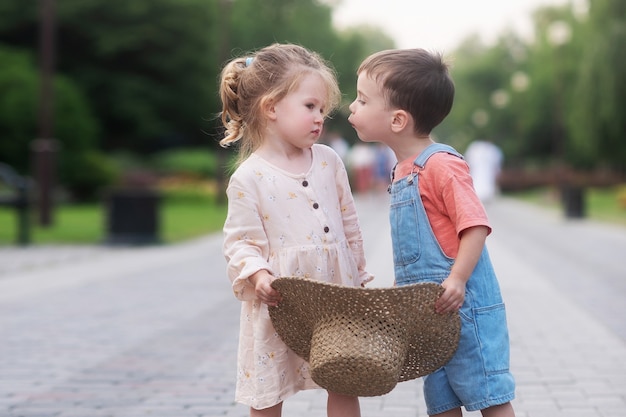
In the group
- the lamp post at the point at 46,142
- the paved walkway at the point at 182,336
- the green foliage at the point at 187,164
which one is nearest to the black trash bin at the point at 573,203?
the paved walkway at the point at 182,336

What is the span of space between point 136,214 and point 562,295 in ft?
24.6

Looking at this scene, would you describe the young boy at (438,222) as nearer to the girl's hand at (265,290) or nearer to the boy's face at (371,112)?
the boy's face at (371,112)

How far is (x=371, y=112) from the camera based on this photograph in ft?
10.2

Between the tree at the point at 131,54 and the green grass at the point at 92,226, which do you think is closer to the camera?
the green grass at the point at 92,226

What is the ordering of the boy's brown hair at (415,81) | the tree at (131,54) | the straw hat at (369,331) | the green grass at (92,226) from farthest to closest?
1. the tree at (131,54)
2. the green grass at (92,226)
3. the boy's brown hair at (415,81)
4. the straw hat at (369,331)

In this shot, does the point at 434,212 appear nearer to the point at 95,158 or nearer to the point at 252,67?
the point at 252,67

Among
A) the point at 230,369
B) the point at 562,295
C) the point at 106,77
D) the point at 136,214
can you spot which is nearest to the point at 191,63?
the point at 106,77

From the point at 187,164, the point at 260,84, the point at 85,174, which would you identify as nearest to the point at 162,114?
the point at 187,164

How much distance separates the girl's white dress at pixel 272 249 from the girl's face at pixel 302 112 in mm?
123

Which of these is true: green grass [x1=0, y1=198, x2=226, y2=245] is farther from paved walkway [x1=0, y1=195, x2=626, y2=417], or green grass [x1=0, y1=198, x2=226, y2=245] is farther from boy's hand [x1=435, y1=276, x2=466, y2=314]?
boy's hand [x1=435, y1=276, x2=466, y2=314]

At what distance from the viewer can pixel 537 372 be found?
16.9 ft

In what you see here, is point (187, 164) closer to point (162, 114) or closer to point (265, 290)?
point (162, 114)

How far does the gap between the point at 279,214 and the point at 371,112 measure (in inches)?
17.3

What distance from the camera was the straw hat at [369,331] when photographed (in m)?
2.80
